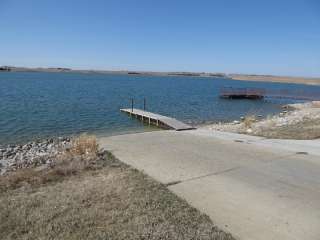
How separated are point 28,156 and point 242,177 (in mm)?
7445

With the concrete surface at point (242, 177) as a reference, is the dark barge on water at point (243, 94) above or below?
below

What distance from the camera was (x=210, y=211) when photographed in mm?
4922

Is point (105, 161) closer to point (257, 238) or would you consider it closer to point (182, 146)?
point (182, 146)

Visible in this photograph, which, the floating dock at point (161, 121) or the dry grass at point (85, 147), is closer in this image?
the dry grass at point (85, 147)

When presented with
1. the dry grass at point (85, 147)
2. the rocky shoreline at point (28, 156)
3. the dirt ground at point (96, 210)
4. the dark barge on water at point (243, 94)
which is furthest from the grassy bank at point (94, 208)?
the dark barge on water at point (243, 94)

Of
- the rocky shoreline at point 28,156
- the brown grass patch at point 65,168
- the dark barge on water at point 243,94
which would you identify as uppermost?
the brown grass patch at point 65,168

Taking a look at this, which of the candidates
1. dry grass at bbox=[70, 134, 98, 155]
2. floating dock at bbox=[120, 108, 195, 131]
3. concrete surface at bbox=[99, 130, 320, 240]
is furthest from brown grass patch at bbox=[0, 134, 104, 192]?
floating dock at bbox=[120, 108, 195, 131]

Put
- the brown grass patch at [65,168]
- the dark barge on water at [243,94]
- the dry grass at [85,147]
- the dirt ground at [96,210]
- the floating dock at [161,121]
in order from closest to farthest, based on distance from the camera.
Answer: the dirt ground at [96,210] → the brown grass patch at [65,168] → the dry grass at [85,147] → the floating dock at [161,121] → the dark barge on water at [243,94]

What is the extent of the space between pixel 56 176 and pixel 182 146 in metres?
4.51

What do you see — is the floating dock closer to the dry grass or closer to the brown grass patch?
the dry grass

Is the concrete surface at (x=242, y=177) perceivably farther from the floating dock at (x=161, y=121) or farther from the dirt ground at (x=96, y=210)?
the floating dock at (x=161, y=121)

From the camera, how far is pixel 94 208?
486 cm

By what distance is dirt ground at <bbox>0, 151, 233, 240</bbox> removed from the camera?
4.11 meters

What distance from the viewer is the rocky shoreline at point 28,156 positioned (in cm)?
924
